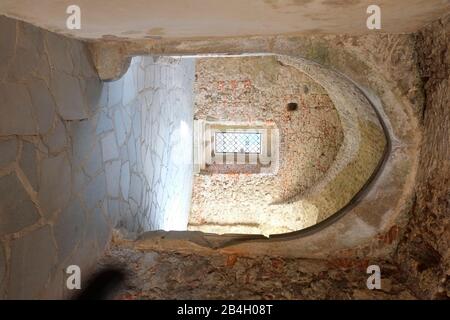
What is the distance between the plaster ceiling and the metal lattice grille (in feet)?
15.8

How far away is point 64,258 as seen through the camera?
184 centimetres

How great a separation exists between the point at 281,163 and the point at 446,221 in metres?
4.71

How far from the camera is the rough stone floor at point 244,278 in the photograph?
1.92 m

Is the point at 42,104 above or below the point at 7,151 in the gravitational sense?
above

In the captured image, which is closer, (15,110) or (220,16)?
(15,110)

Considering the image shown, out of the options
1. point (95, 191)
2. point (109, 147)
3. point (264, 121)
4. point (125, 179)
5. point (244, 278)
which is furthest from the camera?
point (264, 121)

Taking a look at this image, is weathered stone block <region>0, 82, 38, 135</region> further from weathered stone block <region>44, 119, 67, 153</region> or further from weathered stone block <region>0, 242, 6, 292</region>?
weathered stone block <region>0, 242, 6, 292</region>

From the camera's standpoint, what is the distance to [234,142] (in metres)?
6.75

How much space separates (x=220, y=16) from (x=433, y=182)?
3.85ft

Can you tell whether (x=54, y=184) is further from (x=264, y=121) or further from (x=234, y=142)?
(x=234, y=142)

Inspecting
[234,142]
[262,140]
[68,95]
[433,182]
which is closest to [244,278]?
[433,182]

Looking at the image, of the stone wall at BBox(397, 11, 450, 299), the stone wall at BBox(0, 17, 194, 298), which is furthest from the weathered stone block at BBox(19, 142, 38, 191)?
the stone wall at BBox(397, 11, 450, 299)

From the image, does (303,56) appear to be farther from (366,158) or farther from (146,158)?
(146,158)

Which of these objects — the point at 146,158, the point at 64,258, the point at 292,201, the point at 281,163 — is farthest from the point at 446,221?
the point at 281,163
